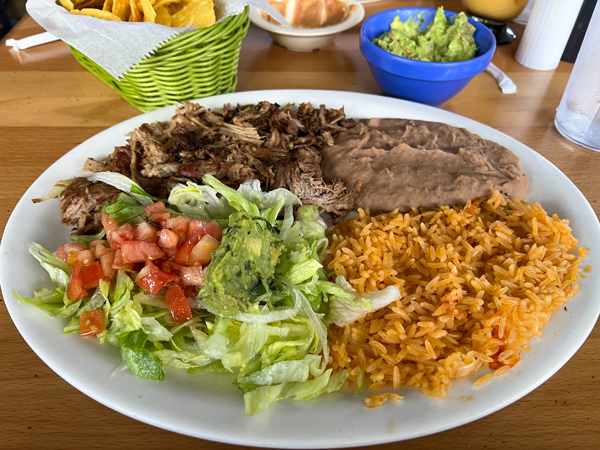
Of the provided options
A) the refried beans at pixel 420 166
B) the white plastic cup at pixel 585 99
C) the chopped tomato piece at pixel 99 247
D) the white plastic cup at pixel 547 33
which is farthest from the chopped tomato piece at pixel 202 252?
the white plastic cup at pixel 547 33

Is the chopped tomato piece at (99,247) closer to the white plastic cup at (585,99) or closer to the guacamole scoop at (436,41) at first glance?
the guacamole scoop at (436,41)

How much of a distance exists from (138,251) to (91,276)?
0.62 ft

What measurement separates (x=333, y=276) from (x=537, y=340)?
2.39 ft

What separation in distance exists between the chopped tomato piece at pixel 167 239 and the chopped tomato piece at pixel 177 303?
0.44ft

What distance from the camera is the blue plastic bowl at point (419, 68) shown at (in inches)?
90.5

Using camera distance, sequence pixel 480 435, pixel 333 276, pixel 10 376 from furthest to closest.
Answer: pixel 333 276 < pixel 10 376 < pixel 480 435

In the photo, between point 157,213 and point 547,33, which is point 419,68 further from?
point 157,213

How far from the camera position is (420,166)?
198 centimetres

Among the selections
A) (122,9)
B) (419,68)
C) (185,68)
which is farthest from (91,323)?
(419,68)

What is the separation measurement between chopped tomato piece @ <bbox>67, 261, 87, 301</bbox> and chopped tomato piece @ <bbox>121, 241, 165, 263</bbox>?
0.17 metres

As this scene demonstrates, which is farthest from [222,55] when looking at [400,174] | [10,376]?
[10,376]

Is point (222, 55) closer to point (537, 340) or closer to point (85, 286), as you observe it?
point (85, 286)

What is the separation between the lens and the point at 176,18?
221 centimetres

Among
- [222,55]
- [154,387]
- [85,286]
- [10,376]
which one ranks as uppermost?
[222,55]
